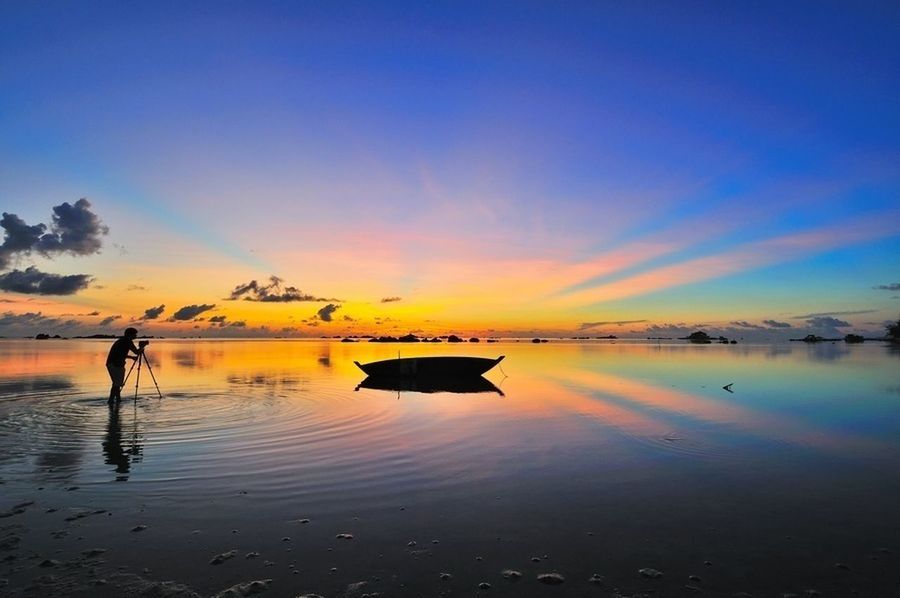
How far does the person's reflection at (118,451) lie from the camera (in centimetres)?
A: 1099

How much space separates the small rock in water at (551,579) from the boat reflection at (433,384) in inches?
845

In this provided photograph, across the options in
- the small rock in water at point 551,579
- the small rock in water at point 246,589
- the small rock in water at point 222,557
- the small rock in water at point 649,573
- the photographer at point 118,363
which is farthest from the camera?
the photographer at point 118,363

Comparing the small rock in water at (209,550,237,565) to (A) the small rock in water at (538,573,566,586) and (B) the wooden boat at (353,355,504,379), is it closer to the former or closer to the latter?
(A) the small rock in water at (538,573,566,586)

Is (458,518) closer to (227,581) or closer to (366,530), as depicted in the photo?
(366,530)

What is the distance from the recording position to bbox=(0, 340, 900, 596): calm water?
21.4 ft

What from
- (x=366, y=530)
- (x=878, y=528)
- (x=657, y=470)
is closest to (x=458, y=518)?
(x=366, y=530)

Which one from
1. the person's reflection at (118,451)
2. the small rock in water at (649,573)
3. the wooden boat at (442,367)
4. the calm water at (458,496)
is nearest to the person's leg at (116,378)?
the calm water at (458,496)

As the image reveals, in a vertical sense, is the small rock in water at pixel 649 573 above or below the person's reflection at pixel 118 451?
below

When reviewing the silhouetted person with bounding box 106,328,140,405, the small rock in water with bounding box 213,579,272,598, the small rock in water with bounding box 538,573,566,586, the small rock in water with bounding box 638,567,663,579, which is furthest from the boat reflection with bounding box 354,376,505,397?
the small rock in water with bounding box 213,579,272,598

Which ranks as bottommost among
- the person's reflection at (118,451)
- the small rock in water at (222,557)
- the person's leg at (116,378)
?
the small rock in water at (222,557)

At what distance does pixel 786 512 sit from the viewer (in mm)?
8969

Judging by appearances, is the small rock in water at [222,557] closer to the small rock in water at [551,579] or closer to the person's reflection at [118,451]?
the small rock in water at [551,579]

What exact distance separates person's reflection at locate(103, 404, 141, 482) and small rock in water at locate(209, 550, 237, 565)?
4.90 meters

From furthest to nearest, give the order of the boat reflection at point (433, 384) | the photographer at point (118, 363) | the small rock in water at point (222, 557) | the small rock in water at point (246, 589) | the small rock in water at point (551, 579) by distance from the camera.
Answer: the boat reflection at point (433, 384), the photographer at point (118, 363), the small rock in water at point (222, 557), the small rock in water at point (551, 579), the small rock in water at point (246, 589)
